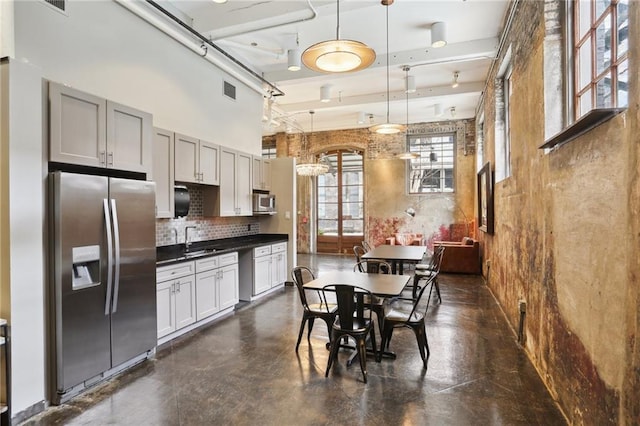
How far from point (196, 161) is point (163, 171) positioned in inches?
25.2

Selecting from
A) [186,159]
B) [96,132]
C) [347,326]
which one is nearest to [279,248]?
[186,159]

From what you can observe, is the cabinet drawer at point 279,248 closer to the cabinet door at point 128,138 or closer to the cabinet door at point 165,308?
the cabinet door at point 165,308

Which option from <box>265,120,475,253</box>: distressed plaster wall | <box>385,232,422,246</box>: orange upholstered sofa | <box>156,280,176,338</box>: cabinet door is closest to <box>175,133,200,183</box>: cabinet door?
<box>156,280,176,338</box>: cabinet door

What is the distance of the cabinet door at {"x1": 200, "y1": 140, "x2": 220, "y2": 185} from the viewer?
16.6 feet

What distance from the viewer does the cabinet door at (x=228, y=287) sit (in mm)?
4926

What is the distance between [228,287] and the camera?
5086mm

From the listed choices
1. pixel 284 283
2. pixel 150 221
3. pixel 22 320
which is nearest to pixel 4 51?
pixel 150 221

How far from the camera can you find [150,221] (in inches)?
141

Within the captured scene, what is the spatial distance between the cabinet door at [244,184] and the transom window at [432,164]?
18.8 ft

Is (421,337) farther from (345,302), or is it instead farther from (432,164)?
(432,164)

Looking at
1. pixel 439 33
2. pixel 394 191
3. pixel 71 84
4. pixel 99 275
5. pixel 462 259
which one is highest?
pixel 439 33

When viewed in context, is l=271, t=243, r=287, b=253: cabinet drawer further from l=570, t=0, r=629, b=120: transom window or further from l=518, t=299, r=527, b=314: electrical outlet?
l=570, t=0, r=629, b=120: transom window

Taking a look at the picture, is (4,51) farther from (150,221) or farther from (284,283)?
(284,283)

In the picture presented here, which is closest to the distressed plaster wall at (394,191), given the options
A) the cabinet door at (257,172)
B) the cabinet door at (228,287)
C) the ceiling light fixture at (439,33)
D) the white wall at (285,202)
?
the white wall at (285,202)
